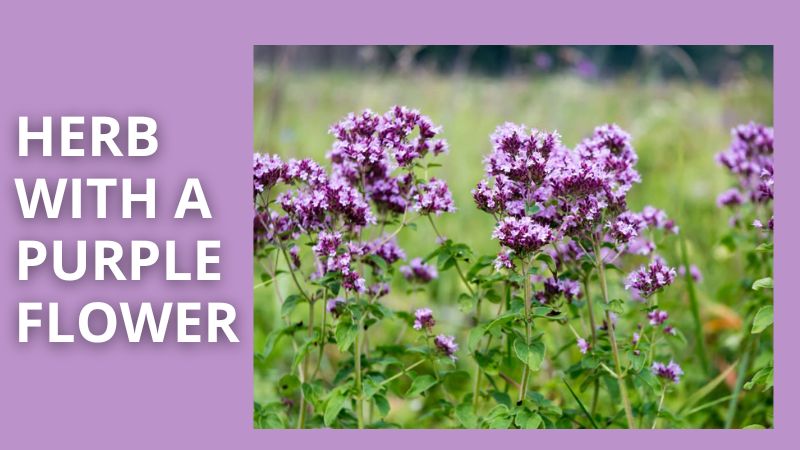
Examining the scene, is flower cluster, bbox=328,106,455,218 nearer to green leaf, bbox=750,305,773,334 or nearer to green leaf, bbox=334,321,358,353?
green leaf, bbox=334,321,358,353

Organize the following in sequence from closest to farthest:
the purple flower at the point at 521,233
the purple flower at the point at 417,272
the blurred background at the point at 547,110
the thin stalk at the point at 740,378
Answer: the purple flower at the point at 521,233 < the purple flower at the point at 417,272 < the thin stalk at the point at 740,378 < the blurred background at the point at 547,110

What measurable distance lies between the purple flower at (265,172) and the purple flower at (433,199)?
514 mm

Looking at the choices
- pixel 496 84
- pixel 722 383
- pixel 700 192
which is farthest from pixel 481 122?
pixel 722 383

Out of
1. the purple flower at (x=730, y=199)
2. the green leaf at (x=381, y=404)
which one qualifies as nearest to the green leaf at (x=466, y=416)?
the green leaf at (x=381, y=404)

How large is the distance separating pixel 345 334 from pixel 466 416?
1.80 ft

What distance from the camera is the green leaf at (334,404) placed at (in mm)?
2861

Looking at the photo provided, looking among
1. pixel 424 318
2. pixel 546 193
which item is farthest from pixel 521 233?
pixel 424 318

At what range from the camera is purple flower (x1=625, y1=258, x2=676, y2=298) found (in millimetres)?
2908

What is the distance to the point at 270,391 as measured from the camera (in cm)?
436

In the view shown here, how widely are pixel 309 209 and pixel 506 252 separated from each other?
722 millimetres

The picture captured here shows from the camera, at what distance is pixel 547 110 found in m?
8.21

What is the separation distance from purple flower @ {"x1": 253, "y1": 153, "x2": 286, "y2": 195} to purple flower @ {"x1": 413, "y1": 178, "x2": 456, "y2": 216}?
0.51 m

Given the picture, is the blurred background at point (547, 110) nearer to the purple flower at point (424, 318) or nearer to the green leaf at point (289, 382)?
the green leaf at point (289, 382)

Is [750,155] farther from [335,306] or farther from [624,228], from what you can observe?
[335,306]
